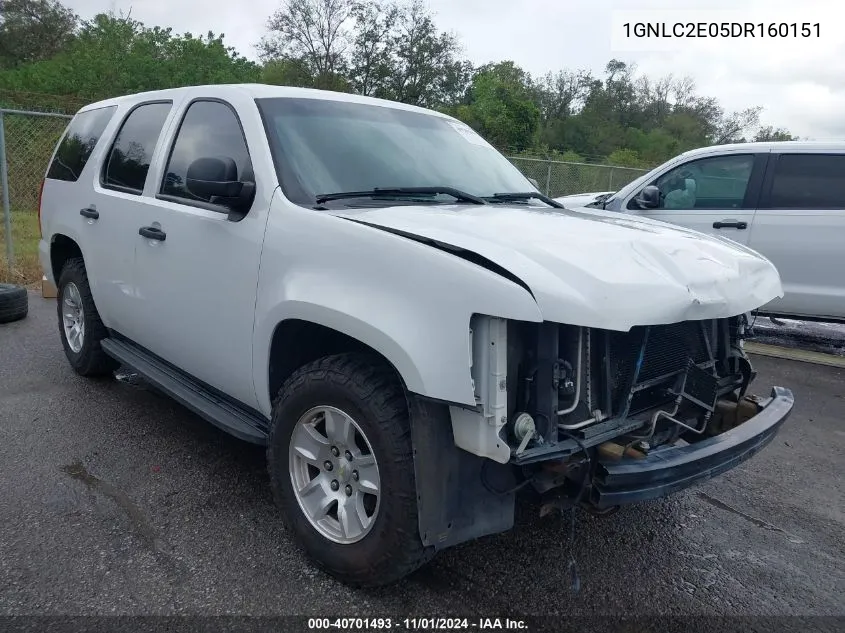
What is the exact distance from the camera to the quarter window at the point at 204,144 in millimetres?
3184

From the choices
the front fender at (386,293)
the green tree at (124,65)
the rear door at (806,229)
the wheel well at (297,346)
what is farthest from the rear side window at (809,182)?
the green tree at (124,65)

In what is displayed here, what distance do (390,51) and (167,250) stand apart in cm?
4389

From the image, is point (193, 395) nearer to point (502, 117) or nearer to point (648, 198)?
point (648, 198)

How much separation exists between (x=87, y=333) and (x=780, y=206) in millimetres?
6136

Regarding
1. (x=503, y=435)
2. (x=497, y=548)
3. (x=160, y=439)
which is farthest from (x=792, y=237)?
(x=160, y=439)

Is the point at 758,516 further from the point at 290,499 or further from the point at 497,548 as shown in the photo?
the point at 290,499

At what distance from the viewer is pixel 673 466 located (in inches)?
92.1

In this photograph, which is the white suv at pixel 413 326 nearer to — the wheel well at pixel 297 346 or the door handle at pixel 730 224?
the wheel well at pixel 297 346

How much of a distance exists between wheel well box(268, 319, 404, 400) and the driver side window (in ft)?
16.6

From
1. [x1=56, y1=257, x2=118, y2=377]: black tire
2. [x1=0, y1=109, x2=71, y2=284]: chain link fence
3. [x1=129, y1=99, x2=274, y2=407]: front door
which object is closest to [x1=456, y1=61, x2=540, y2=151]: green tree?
[x1=0, y1=109, x2=71, y2=284]: chain link fence

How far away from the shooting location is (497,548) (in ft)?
9.67

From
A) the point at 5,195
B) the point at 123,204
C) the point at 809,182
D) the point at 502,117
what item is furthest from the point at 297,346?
the point at 502,117

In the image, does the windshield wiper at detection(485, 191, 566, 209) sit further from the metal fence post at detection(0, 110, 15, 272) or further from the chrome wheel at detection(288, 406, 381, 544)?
the metal fence post at detection(0, 110, 15, 272)

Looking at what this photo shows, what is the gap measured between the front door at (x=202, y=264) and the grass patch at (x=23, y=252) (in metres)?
5.80
